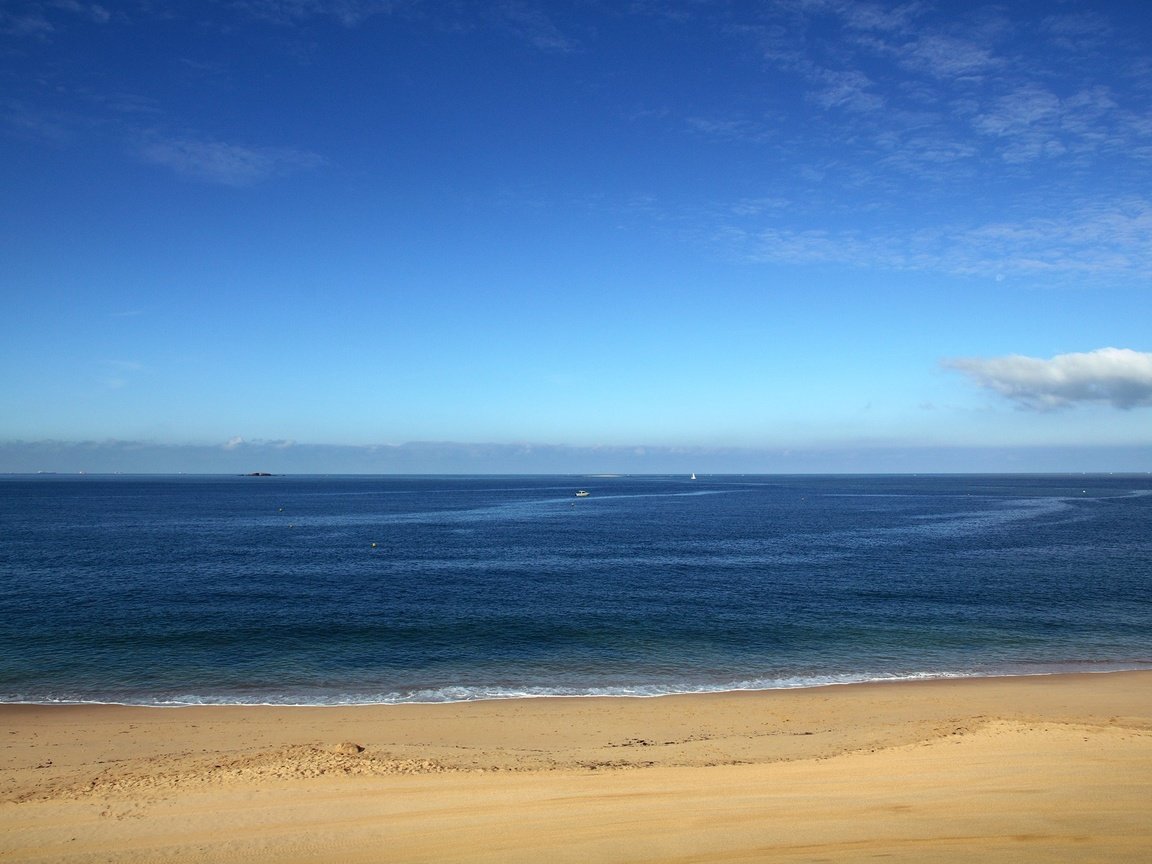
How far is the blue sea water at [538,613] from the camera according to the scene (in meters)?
30.5

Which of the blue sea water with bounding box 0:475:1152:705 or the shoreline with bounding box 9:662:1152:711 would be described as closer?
the shoreline with bounding box 9:662:1152:711

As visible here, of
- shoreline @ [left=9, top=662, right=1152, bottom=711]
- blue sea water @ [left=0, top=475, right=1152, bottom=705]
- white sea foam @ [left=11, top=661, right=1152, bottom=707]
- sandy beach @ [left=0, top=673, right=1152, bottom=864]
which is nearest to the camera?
sandy beach @ [left=0, top=673, right=1152, bottom=864]

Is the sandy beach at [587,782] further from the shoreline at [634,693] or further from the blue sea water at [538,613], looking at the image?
the blue sea water at [538,613]

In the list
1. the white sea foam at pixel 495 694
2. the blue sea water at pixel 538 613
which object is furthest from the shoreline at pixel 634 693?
the blue sea water at pixel 538 613

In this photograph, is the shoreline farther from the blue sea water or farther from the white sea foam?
the blue sea water

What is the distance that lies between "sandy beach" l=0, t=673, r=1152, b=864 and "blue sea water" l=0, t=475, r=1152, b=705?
159 inches

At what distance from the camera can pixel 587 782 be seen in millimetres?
17000

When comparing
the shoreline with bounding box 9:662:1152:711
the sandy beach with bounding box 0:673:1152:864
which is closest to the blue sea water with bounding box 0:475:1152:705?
the shoreline with bounding box 9:662:1152:711

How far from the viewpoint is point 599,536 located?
90375mm

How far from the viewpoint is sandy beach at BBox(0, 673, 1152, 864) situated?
44.6 ft

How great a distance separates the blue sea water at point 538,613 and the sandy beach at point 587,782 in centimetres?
404

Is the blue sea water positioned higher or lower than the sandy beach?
lower

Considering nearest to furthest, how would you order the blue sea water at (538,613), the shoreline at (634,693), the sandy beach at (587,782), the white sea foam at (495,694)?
the sandy beach at (587,782), the shoreline at (634,693), the white sea foam at (495,694), the blue sea water at (538,613)

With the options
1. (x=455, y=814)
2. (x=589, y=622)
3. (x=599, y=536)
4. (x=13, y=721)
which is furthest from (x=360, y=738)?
(x=599, y=536)
